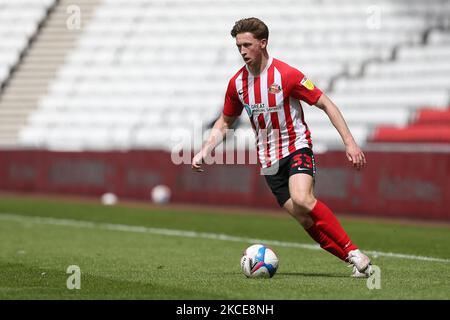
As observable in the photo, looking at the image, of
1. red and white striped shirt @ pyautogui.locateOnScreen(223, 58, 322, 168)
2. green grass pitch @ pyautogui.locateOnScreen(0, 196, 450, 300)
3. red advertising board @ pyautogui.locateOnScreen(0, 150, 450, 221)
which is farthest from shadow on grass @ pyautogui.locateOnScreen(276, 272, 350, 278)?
red advertising board @ pyautogui.locateOnScreen(0, 150, 450, 221)

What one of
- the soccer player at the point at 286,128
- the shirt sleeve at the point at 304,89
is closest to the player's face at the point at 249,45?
the soccer player at the point at 286,128

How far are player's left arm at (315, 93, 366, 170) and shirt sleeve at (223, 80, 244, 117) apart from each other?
0.75 meters

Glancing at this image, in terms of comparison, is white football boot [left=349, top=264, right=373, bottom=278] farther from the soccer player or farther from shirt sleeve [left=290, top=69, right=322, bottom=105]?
shirt sleeve [left=290, top=69, right=322, bottom=105]

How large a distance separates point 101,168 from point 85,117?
4150mm

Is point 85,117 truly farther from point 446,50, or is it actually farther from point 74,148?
point 446,50

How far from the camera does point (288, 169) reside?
816 cm

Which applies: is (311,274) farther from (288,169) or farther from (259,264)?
(288,169)

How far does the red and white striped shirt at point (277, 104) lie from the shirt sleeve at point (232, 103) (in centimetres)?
10

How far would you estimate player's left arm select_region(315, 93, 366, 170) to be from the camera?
24.7 feet

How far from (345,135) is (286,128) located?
0.61m

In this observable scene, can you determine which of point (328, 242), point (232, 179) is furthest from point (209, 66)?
point (328, 242)

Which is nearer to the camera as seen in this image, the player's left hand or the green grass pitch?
the green grass pitch

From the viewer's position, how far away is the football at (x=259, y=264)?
8117 mm
